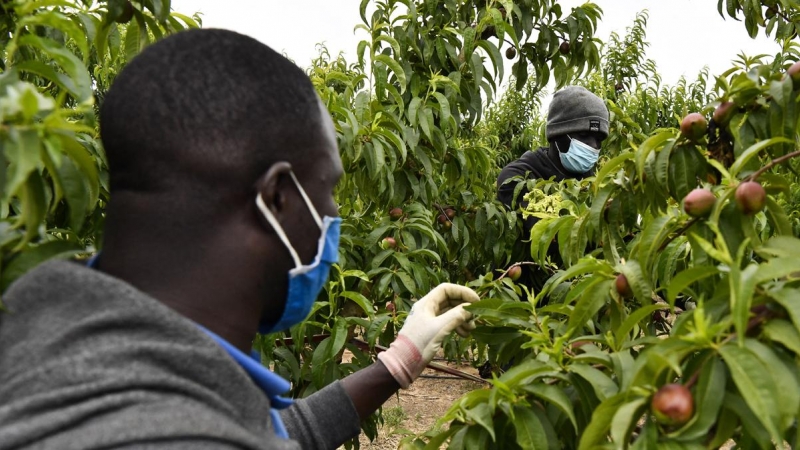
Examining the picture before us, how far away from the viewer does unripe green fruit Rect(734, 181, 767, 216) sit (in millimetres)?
1333

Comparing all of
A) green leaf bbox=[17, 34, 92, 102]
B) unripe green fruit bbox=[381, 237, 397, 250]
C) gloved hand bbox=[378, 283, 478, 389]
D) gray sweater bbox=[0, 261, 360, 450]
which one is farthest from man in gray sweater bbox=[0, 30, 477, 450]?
unripe green fruit bbox=[381, 237, 397, 250]

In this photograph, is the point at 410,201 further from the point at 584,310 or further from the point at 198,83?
the point at 198,83

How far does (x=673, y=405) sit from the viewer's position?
1092 mm

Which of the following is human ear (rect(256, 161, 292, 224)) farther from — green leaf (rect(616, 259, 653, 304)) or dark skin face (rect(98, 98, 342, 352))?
green leaf (rect(616, 259, 653, 304))

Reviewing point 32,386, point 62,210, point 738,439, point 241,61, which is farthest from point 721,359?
point 62,210

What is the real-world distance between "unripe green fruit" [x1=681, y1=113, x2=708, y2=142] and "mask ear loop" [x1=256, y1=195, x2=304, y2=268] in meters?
0.92

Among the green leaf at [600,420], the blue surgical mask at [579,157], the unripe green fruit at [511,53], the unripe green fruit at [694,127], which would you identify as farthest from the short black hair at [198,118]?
the blue surgical mask at [579,157]

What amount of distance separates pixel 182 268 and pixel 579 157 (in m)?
4.04

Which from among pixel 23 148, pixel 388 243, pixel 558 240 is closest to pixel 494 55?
pixel 388 243

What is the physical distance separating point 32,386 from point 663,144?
1416 millimetres

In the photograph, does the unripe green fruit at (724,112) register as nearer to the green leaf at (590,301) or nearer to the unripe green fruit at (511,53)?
the green leaf at (590,301)

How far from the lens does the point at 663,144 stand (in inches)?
69.3

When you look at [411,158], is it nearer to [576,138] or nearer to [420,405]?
[576,138]

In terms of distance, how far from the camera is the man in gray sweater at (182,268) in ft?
3.19
